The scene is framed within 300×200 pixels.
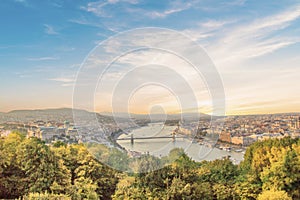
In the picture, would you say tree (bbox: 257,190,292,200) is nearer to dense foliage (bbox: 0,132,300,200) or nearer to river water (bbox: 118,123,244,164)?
dense foliage (bbox: 0,132,300,200)

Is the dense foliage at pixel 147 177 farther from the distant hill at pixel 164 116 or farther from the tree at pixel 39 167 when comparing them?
the distant hill at pixel 164 116

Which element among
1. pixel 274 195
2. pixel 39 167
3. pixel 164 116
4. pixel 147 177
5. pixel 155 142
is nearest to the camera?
pixel 164 116

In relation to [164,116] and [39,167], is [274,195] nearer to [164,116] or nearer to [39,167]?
[164,116]

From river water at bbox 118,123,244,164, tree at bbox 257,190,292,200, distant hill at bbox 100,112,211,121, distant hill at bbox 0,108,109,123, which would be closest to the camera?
distant hill at bbox 100,112,211,121

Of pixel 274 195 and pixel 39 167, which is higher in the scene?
pixel 39 167

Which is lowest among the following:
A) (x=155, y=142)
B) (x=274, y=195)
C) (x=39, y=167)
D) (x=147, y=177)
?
(x=274, y=195)

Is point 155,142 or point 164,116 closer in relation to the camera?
point 164,116

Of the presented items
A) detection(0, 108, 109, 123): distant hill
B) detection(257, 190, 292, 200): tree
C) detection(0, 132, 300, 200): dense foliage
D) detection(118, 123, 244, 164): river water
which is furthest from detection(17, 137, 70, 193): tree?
detection(257, 190, 292, 200): tree

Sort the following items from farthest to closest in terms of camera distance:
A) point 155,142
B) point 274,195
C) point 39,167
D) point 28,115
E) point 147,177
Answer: point 28,115
point 39,167
point 147,177
point 274,195
point 155,142

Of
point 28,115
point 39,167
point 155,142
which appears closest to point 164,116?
point 155,142

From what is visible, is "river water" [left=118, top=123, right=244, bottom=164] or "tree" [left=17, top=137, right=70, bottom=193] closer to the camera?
"river water" [left=118, top=123, right=244, bottom=164]
